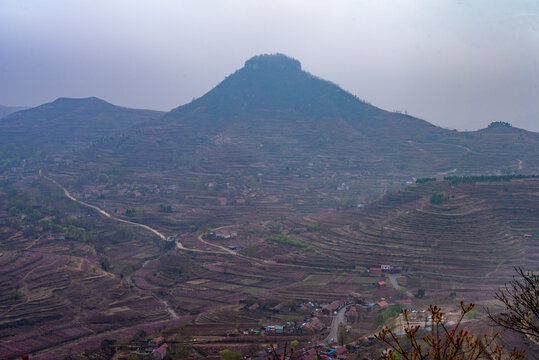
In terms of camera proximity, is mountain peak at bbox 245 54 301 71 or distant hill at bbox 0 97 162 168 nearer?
distant hill at bbox 0 97 162 168

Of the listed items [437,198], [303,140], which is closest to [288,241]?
[437,198]

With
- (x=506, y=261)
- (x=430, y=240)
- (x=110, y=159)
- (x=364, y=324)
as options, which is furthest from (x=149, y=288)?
(x=110, y=159)

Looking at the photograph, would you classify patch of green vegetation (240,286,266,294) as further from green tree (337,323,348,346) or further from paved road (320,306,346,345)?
green tree (337,323,348,346)

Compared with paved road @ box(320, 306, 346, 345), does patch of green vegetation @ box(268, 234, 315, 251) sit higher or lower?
higher

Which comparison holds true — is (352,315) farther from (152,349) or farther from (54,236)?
(54,236)

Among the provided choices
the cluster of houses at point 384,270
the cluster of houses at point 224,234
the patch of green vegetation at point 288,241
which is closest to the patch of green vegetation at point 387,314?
the cluster of houses at point 384,270

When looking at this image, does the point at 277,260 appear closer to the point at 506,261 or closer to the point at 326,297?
the point at 326,297

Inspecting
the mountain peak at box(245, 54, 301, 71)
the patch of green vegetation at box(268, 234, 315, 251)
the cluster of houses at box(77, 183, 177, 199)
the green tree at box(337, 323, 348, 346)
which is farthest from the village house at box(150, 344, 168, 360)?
the mountain peak at box(245, 54, 301, 71)
